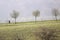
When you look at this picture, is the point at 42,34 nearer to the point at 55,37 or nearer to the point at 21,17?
the point at 55,37

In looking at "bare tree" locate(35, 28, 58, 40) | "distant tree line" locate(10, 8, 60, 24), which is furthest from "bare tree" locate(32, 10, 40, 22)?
"bare tree" locate(35, 28, 58, 40)

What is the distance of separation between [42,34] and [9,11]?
1.72 ft

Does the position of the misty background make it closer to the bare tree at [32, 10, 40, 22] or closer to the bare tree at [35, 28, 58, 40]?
the bare tree at [32, 10, 40, 22]

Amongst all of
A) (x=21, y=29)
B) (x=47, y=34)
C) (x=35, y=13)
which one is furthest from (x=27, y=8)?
(x=47, y=34)

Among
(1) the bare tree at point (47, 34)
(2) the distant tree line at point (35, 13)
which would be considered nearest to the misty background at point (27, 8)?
(2) the distant tree line at point (35, 13)

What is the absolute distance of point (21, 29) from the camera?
1.54 meters

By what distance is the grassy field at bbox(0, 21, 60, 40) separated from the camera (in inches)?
59.7

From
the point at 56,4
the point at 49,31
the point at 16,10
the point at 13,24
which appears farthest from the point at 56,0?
the point at 13,24

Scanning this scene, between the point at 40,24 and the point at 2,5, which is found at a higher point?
the point at 2,5

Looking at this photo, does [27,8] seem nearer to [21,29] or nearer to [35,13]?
[35,13]

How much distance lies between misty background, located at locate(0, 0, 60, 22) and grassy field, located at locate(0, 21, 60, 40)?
7 centimetres

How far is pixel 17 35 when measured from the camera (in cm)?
153

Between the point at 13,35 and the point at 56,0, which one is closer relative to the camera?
the point at 13,35

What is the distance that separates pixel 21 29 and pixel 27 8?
290 millimetres
